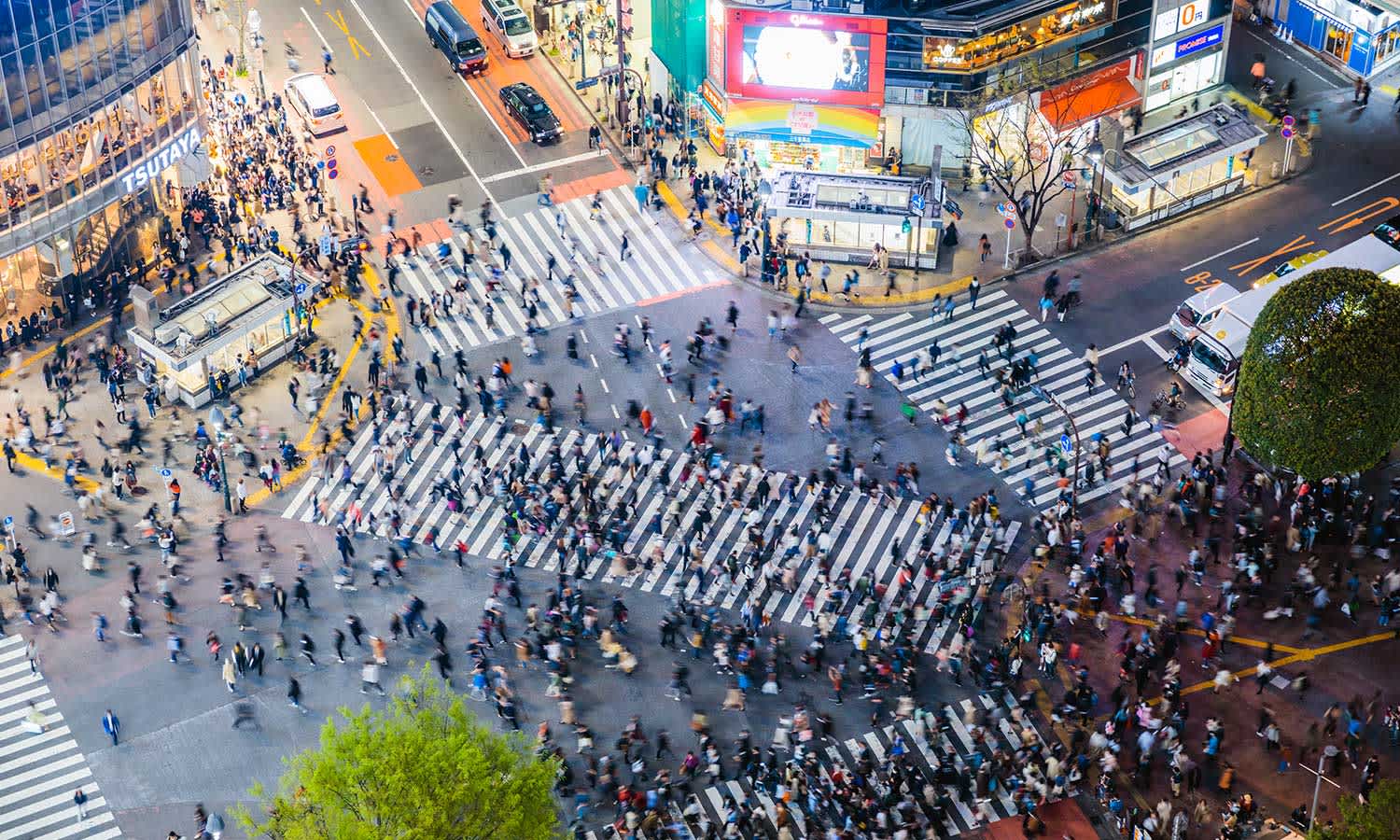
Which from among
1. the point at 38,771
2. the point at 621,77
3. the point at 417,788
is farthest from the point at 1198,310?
the point at 38,771

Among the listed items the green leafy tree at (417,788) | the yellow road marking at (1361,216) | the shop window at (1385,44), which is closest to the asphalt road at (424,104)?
the yellow road marking at (1361,216)

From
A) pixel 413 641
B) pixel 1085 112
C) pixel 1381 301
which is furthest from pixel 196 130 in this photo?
pixel 1381 301

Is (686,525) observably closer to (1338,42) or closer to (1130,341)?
(1130,341)

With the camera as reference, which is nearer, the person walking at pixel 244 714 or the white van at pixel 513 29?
the person walking at pixel 244 714

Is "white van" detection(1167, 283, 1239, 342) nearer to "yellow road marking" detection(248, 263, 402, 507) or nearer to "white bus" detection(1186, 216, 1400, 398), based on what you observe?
"white bus" detection(1186, 216, 1400, 398)

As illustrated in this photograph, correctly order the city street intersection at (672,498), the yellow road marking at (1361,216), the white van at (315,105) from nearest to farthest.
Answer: the city street intersection at (672,498) < the yellow road marking at (1361,216) < the white van at (315,105)

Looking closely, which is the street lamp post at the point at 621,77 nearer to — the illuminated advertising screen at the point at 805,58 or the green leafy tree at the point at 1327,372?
the illuminated advertising screen at the point at 805,58

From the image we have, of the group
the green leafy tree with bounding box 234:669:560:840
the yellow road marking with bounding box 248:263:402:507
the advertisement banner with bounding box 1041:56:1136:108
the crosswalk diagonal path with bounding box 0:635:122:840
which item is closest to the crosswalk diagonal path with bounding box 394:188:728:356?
the yellow road marking with bounding box 248:263:402:507
